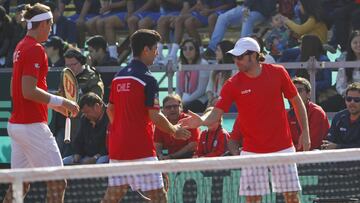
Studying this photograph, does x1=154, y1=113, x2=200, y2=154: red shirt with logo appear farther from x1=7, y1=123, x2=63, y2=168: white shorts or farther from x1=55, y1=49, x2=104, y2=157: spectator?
x1=7, y1=123, x2=63, y2=168: white shorts

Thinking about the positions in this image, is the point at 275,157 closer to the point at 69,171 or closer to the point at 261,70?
the point at 69,171

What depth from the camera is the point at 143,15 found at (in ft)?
54.1

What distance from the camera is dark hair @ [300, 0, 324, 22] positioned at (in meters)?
14.5

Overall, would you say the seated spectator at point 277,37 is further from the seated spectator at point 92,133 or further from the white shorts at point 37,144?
the white shorts at point 37,144

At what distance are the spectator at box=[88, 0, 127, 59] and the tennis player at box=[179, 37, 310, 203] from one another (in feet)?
24.5

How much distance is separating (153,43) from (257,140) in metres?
1.27

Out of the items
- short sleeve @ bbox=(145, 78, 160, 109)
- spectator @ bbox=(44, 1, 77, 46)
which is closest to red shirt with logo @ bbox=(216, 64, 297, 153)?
short sleeve @ bbox=(145, 78, 160, 109)

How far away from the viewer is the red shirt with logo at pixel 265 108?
30.0 feet

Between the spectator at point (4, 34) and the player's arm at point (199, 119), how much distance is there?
659 centimetres

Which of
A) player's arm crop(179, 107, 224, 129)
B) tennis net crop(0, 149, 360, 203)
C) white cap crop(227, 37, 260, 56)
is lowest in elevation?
tennis net crop(0, 149, 360, 203)

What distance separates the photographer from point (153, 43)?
355 inches

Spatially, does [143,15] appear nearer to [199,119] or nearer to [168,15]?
[168,15]

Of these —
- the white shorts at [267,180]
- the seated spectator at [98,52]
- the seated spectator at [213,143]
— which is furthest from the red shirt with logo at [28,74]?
the seated spectator at [98,52]

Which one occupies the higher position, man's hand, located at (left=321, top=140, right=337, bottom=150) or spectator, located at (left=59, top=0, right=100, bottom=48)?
spectator, located at (left=59, top=0, right=100, bottom=48)
